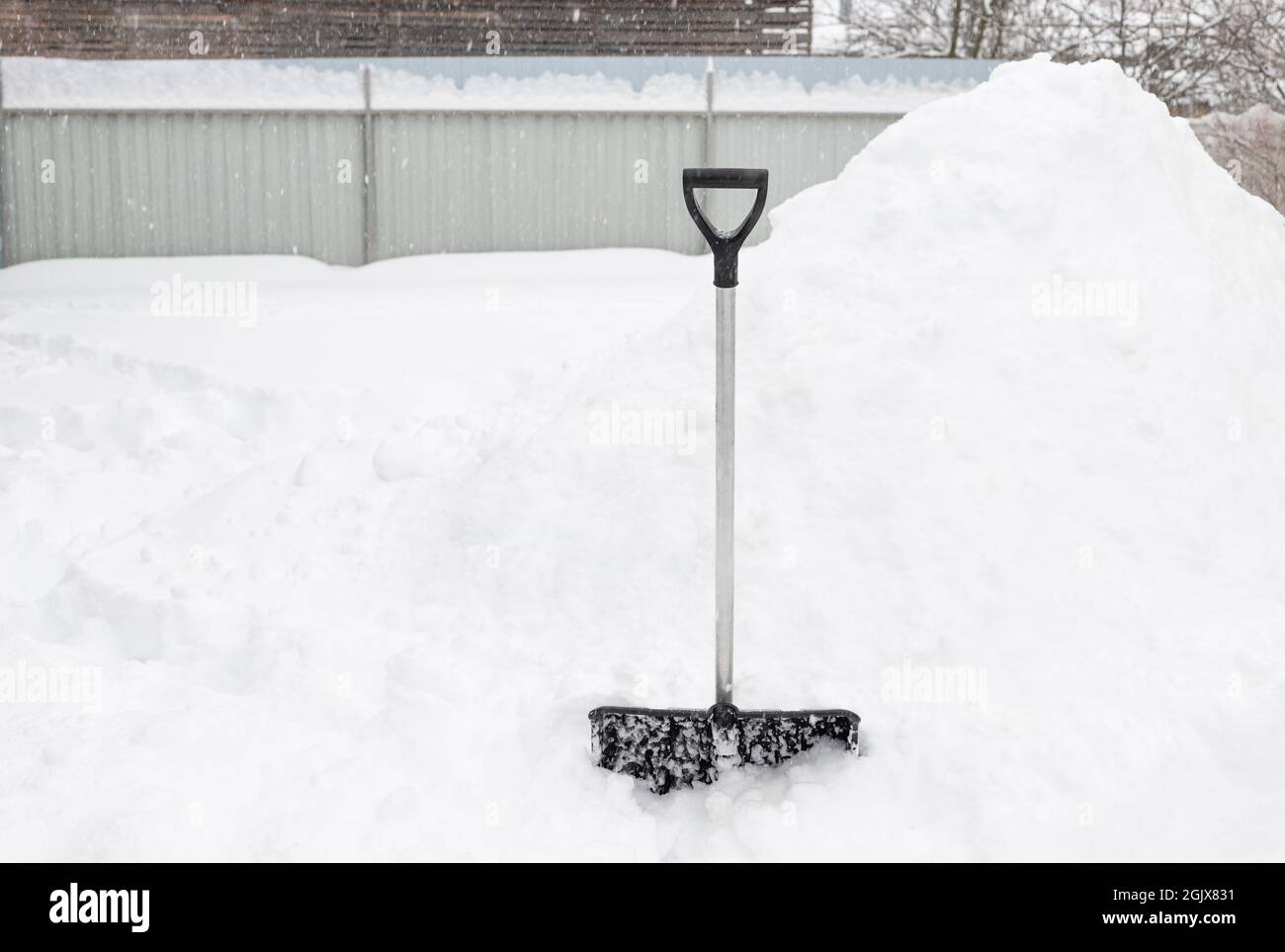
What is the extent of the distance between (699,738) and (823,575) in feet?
2.11

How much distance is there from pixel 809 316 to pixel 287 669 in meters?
1.99

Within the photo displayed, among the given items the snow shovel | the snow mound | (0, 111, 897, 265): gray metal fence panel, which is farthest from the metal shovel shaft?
(0, 111, 897, 265): gray metal fence panel

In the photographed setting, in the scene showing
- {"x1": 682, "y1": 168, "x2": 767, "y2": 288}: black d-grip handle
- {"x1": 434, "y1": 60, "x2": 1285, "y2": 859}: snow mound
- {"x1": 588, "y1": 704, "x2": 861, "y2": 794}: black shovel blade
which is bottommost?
{"x1": 588, "y1": 704, "x2": 861, "y2": 794}: black shovel blade

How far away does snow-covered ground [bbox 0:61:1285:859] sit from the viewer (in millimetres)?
2986

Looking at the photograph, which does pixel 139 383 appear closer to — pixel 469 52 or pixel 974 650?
pixel 974 650

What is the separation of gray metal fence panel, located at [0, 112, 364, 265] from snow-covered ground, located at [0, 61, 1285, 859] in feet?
21.4

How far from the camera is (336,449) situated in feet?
A: 16.8

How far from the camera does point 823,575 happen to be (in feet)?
11.5

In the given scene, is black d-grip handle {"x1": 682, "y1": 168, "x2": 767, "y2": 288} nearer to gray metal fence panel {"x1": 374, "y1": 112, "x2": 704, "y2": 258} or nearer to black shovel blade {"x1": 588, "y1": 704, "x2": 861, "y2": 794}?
black shovel blade {"x1": 588, "y1": 704, "x2": 861, "y2": 794}

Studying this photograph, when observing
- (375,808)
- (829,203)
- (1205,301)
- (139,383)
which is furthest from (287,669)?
(139,383)

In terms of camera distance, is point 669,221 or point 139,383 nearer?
point 139,383

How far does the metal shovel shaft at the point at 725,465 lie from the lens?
3.02 meters

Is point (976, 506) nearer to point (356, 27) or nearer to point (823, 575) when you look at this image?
point (823, 575)

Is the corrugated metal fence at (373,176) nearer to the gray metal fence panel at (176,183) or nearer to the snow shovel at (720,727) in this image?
the gray metal fence panel at (176,183)
